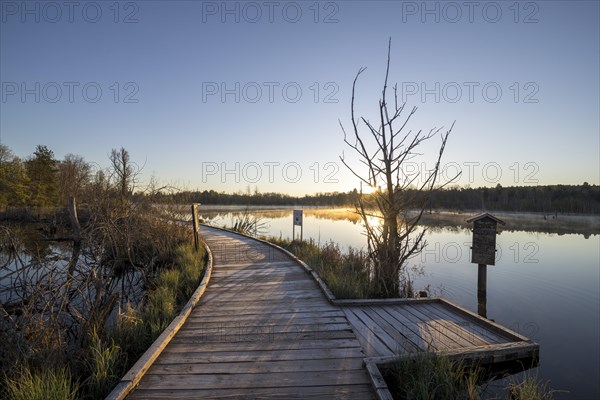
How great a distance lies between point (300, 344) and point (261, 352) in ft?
1.56

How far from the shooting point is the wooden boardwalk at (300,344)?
2744mm

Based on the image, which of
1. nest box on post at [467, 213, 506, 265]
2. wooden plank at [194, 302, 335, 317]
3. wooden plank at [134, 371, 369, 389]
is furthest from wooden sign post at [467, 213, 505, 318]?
wooden plank at [134, 371, 369, 389]

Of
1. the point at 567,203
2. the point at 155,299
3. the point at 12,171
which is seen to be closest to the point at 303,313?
the point at 155,299

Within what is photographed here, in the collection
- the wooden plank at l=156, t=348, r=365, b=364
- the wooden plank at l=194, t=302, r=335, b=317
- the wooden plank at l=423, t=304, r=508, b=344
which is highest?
the wooden plank at l=156, t=348, r=365, b=364

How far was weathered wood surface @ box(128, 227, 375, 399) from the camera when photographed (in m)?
2.71

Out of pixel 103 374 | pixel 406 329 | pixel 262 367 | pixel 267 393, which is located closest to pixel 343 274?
pixel 406 329

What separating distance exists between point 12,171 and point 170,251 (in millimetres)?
38098

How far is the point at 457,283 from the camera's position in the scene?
A: 9.91 meters

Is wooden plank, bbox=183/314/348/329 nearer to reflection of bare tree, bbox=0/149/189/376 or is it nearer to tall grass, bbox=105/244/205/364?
tall grass, bbox=105/244/205/364

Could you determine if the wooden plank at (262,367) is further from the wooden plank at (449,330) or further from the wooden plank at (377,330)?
the wooden plank at (449,330)

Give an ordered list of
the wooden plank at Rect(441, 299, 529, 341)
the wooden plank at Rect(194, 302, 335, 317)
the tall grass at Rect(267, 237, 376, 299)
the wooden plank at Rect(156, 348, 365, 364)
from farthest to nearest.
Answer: the tall grass at Rect(267, 237, 376, 299) < the wooden plank at Rect(194, 302, 335, 317) < the wooden plank at Rect(441, 299, 529, 341) < the wooden plank at Rect(156, 348, 365, 364)

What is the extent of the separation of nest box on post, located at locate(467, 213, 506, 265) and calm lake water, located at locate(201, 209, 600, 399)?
4.87ft

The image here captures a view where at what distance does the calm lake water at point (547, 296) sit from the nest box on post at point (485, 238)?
149 cm

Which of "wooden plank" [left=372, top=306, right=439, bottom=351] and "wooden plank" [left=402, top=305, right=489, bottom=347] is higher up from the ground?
"wooden plank" [left=372, top=306, right=439, bottom=351]
